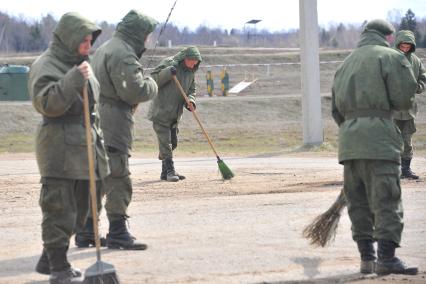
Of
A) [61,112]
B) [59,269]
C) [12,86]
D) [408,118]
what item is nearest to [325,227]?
[59,269]

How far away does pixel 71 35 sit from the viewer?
27.3ft

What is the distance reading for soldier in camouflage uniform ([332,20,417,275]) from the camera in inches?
353

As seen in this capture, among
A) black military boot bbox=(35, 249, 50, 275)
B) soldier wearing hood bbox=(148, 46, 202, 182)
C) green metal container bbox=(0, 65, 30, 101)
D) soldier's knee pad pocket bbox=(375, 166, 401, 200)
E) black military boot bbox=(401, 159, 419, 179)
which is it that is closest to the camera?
black military boot bbox=(35, 249, 50, 275)

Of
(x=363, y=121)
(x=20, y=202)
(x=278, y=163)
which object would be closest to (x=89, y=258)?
(x=363, y=121)

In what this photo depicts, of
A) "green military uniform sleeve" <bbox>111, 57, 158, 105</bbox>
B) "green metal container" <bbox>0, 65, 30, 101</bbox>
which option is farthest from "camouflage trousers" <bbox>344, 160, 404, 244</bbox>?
"green metal container" <bbox>0, 65, 30, 101</bbox>

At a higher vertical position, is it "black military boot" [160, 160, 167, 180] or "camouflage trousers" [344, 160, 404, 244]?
"camouflage trousers" [344, 160, 404, 244]

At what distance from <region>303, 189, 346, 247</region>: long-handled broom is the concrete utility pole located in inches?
520

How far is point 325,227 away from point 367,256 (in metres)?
1.01

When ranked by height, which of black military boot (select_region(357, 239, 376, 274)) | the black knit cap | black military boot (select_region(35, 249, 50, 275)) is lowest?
black military boot (select_region(357, 239, 376, 274))

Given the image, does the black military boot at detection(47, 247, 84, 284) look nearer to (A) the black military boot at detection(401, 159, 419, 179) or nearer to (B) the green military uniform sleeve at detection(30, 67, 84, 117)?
(B) the green military uniform sleeve at detection(30, 67, 84, 117)

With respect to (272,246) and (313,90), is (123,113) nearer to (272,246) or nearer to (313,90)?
(272,246)

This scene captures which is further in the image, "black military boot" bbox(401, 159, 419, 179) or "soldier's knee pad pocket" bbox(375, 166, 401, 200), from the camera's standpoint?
"black military boot" bbox(401, 159, 419, 179)

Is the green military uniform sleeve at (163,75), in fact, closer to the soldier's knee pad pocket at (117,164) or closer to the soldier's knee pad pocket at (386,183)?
the soldier's knee pad pocket at (117,164)

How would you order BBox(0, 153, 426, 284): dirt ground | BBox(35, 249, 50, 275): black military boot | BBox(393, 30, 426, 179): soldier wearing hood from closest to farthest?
BBox(35, 249, 50, 275): black military boot, BBox(0, 153, 426, 284): dirt ground, BBox(393, 30, 426, 179): soldier wearing hood
